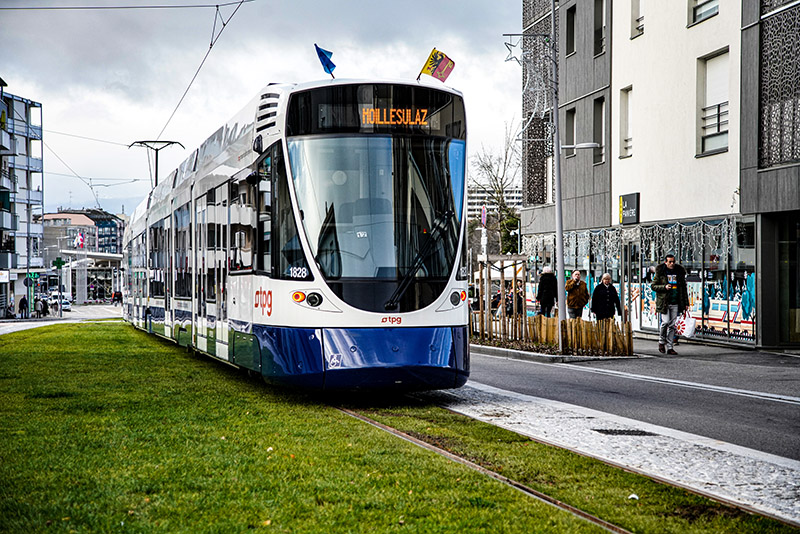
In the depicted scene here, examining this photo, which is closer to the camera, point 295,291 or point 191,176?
point 295,291

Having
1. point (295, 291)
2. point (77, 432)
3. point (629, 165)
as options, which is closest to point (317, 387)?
point (295, 291)

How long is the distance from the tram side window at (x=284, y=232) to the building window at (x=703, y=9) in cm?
1549

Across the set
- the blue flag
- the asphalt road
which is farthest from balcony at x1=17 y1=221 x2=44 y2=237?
the blue flag

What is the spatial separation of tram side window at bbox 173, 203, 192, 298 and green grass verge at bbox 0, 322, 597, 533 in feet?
17.7

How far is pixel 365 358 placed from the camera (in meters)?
10.1

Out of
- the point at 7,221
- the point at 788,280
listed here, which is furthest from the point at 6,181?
the point at 788,280

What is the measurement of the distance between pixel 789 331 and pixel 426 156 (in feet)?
42.4

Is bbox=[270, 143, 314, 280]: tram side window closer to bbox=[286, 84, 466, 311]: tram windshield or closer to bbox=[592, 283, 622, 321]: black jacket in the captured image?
bbox=[286, 84, 466, 311]: tram windshield

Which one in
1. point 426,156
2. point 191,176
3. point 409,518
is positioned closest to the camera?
point 409,518

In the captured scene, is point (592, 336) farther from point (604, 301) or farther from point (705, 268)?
point (705, 268)

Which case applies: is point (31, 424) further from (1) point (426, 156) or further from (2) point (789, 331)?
(2) point (789, 331)

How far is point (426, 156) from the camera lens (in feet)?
34.9

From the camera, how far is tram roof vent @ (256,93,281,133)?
429 inches

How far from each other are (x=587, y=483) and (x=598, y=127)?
937 inches
